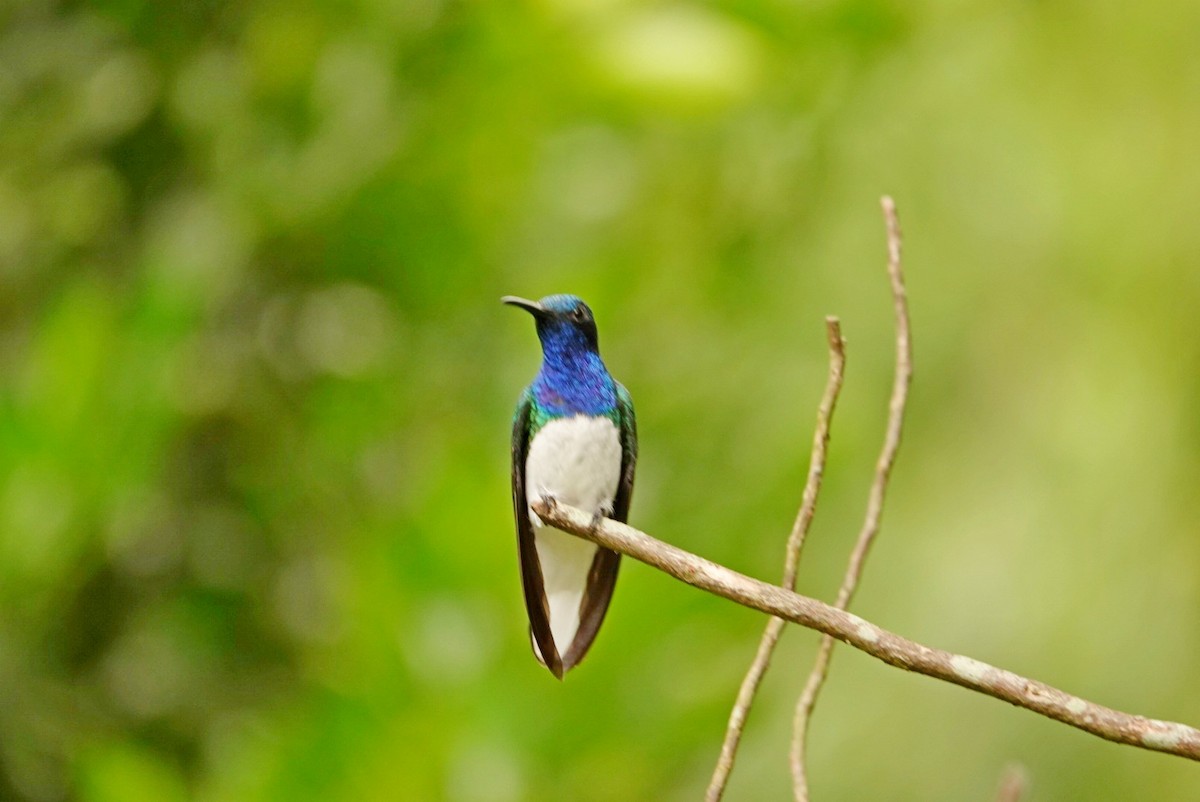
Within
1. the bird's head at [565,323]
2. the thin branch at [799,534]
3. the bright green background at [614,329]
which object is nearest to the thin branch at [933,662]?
the thin branch at [799,534]

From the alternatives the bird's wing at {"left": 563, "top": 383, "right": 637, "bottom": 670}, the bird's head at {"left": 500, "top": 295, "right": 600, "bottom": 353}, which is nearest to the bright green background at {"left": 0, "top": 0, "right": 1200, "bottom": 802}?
the bird's wing at {"left": 563, "top": 383, "right": 637, "bottom": 670}

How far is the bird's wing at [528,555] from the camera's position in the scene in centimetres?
92

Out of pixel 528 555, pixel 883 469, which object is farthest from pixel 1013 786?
pixel 528 555

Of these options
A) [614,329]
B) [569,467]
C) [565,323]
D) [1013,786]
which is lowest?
[1013,786]

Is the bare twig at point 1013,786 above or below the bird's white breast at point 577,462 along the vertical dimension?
below

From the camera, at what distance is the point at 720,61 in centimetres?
171

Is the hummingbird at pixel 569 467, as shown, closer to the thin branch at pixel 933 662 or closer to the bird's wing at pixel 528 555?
the bird's wing at pixel 528 555

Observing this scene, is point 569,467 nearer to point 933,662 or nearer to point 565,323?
point 565,323

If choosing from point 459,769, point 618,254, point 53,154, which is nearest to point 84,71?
point 53,154

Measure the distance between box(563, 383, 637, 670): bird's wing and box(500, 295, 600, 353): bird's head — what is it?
0.07m

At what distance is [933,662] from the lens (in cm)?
71

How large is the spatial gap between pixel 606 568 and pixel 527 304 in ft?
0.86

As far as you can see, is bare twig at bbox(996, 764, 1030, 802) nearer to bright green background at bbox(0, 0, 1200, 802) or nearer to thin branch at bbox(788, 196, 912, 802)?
thin branch at bbox(788, 196, 912, 802)

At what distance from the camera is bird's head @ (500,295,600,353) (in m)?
0.95
